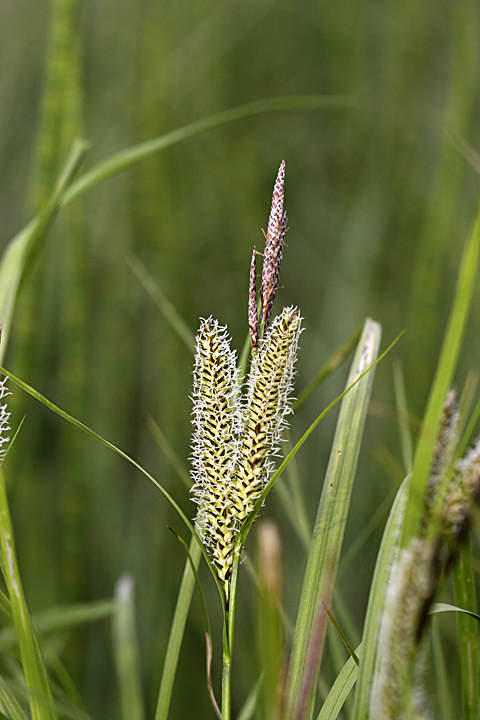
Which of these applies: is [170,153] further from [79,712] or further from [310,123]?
[79,712]

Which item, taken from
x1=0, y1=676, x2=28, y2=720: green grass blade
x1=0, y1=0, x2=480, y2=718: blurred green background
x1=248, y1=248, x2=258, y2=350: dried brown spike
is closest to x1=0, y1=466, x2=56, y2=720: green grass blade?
x1=0, y1=676, x2=28, y2=720: green grass blade

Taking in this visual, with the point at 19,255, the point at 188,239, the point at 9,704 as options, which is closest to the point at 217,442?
the point at 9,704

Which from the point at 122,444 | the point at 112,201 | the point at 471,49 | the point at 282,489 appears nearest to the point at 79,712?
the point at 282,489

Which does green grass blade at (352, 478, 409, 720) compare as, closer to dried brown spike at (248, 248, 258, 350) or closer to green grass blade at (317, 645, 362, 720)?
green grass blade at (317, 645, 362, 720)

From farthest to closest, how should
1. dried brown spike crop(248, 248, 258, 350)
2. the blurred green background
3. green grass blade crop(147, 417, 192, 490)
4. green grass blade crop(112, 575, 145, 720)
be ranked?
the blurred green background < green grass blade crop(112, 575, 145, 720) < green grass blade crop(147, 417, 192, 490) < dried brown spike crop(248, 248, 258, 350)

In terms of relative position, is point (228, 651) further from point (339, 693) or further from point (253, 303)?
point (253, 303)

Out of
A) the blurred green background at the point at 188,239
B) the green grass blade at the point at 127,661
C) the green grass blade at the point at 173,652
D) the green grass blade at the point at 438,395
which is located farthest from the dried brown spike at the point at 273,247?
the blurred green background at the point at 188,239
